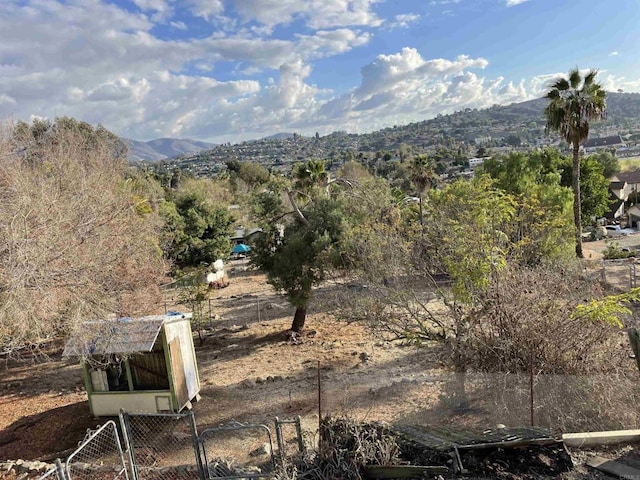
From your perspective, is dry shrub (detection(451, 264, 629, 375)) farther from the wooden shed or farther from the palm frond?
the palm frond

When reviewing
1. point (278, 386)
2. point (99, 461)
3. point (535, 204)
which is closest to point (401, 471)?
point (99, 461)

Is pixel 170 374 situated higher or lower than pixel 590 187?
lower

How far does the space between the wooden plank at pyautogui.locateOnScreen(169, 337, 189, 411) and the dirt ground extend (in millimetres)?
542

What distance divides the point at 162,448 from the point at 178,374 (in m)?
1.87

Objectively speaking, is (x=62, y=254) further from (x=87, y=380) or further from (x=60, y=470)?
(x=60, y=470)

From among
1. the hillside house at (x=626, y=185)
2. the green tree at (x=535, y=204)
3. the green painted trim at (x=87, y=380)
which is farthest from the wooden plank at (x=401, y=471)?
the hillside house at (x=626, y=185)

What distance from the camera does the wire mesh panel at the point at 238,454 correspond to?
19.9ft

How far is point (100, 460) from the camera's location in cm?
809

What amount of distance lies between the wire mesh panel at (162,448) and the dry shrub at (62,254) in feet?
8.82

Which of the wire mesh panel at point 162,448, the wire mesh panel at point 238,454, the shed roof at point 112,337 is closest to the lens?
the wire mesh panel at point 238,454

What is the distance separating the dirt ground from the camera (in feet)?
27.3

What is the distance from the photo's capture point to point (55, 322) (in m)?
9.52

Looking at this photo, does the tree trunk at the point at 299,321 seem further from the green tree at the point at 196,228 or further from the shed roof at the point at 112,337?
the green tree at the point at 196,228

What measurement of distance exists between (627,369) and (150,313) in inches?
492
